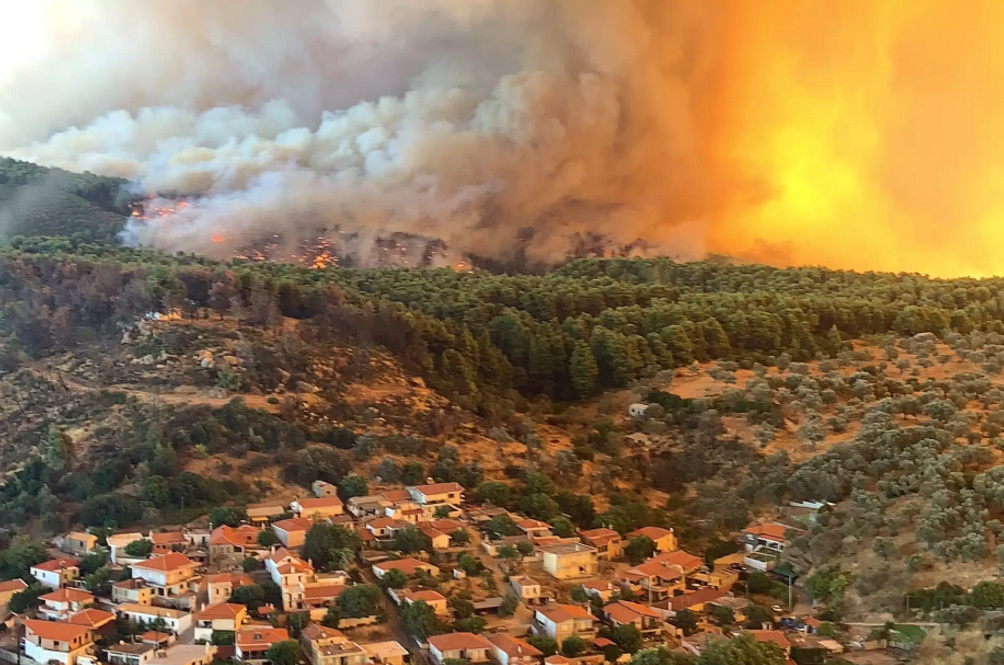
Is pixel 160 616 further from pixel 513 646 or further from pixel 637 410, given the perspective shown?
pixel 637 410

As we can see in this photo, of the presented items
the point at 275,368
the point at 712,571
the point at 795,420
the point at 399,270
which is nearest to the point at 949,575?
the point at 712,571

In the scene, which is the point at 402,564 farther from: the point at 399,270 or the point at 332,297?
the point at 399,270

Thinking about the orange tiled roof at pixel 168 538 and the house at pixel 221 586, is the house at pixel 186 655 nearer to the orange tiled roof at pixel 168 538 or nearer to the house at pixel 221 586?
the house at pixel 221 586

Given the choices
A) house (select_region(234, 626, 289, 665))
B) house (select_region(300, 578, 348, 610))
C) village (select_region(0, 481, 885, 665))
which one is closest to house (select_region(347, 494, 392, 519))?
village (select_region(0, 481, 885, 665))

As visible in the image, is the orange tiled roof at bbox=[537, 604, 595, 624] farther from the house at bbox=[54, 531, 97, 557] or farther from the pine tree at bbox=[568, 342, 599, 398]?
the pine tree at bbox=[568, 342, 599, 398]

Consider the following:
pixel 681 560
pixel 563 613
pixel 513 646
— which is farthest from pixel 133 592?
pixel 681 560

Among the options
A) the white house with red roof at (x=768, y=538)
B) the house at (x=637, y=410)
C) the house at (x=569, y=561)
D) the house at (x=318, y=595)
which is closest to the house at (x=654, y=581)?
the house at (x=569, y=561)
